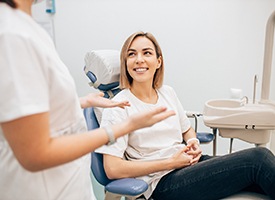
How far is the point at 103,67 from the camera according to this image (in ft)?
5.04

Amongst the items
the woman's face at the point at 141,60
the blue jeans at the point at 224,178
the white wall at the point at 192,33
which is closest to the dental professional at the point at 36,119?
the blue jeans at the point at 224,178

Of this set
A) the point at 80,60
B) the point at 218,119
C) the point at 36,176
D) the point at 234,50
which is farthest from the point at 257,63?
the point at 36,176

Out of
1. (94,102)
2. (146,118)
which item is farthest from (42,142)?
A: (94,102)

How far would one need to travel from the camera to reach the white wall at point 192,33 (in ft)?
7.07

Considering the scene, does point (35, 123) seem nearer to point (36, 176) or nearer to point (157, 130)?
point (36, 176)

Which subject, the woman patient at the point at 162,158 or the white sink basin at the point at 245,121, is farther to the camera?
the white sink basin at the point at 245,121

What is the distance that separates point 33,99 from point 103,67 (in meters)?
1.02

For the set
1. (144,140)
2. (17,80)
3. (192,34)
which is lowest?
(144,140)

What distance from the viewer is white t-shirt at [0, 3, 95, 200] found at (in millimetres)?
523

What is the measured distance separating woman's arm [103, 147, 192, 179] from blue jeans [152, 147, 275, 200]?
0.24 ft

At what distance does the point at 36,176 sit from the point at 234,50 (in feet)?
6.46

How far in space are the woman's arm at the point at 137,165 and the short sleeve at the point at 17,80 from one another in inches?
28.4

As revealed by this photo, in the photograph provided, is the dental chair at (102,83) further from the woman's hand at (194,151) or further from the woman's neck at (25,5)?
the woman's neck at (25,5)

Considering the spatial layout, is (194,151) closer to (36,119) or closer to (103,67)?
(103,67)
